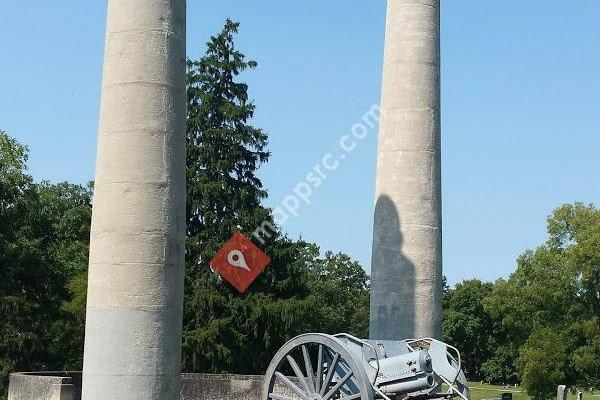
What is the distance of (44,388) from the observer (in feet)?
83.3

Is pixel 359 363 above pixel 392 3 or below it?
below

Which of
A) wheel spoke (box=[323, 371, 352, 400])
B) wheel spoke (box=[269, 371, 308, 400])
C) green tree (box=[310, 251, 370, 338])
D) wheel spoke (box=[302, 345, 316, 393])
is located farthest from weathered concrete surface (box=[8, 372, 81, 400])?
green tree (box=[310, 251, 370, 338])

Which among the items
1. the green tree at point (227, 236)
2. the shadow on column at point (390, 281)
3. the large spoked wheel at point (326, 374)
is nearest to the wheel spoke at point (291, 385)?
the large spoked wheel at point (326, 374)

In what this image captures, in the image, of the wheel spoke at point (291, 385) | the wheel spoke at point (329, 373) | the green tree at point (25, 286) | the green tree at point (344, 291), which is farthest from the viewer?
the green tree at point (344, 291)

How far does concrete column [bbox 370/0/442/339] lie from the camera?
83.4 feet

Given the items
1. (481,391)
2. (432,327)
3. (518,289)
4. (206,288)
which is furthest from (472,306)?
(432,327)

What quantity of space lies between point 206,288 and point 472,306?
316ft

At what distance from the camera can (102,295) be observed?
18.0 m

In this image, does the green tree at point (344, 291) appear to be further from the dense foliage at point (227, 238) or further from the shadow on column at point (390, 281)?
the shadow on column at point (390, 281)

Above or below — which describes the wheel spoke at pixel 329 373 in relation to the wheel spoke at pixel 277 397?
above

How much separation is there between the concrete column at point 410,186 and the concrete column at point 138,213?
8410mm

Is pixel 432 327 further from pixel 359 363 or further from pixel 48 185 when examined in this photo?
pixel 48 185

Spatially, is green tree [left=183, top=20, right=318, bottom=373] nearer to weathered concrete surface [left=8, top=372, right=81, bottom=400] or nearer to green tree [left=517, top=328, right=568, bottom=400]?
green tree [left=517, top=328, right=568, bottom=400]

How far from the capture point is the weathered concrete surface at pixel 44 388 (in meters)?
24.8
